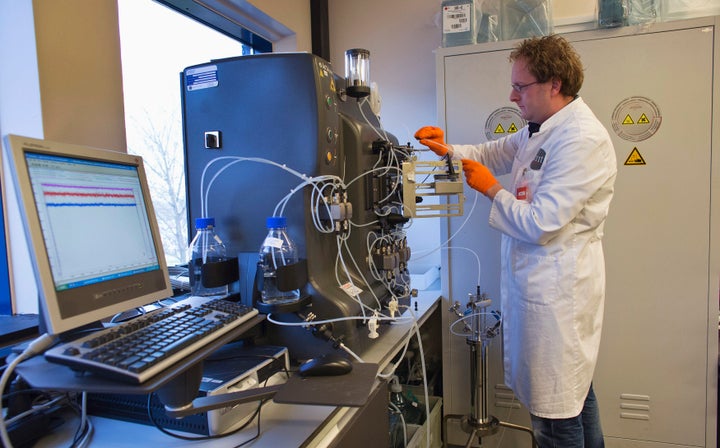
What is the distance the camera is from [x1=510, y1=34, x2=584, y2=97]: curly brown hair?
1515 mm

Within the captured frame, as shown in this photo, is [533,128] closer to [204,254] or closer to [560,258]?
[560,258]

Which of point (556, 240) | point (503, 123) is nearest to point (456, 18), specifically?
point (503, 123)

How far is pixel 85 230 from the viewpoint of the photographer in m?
0.82

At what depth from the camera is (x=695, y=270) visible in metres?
1.88

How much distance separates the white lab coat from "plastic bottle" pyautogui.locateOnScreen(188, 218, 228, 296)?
914mm

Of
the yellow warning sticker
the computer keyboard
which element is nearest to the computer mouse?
the computer keyboard

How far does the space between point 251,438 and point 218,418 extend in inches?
3.0

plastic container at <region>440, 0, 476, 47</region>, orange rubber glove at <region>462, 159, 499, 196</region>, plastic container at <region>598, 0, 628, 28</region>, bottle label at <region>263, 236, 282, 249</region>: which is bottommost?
bottle label at <region>263, 236, 282, 249</region>

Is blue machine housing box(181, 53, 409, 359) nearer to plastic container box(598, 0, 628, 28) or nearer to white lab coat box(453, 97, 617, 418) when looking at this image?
white lab coat box(453, 97, 617, 418)

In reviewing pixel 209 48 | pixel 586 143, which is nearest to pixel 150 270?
pixel 586 143

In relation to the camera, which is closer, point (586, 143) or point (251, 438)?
point (251, 438)

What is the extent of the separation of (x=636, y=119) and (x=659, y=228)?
476 millimetres

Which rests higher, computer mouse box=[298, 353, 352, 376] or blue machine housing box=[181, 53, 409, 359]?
blue machine housing box=[181, 53, 409, 359]

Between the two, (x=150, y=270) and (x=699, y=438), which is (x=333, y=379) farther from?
(x=699, y=438)
